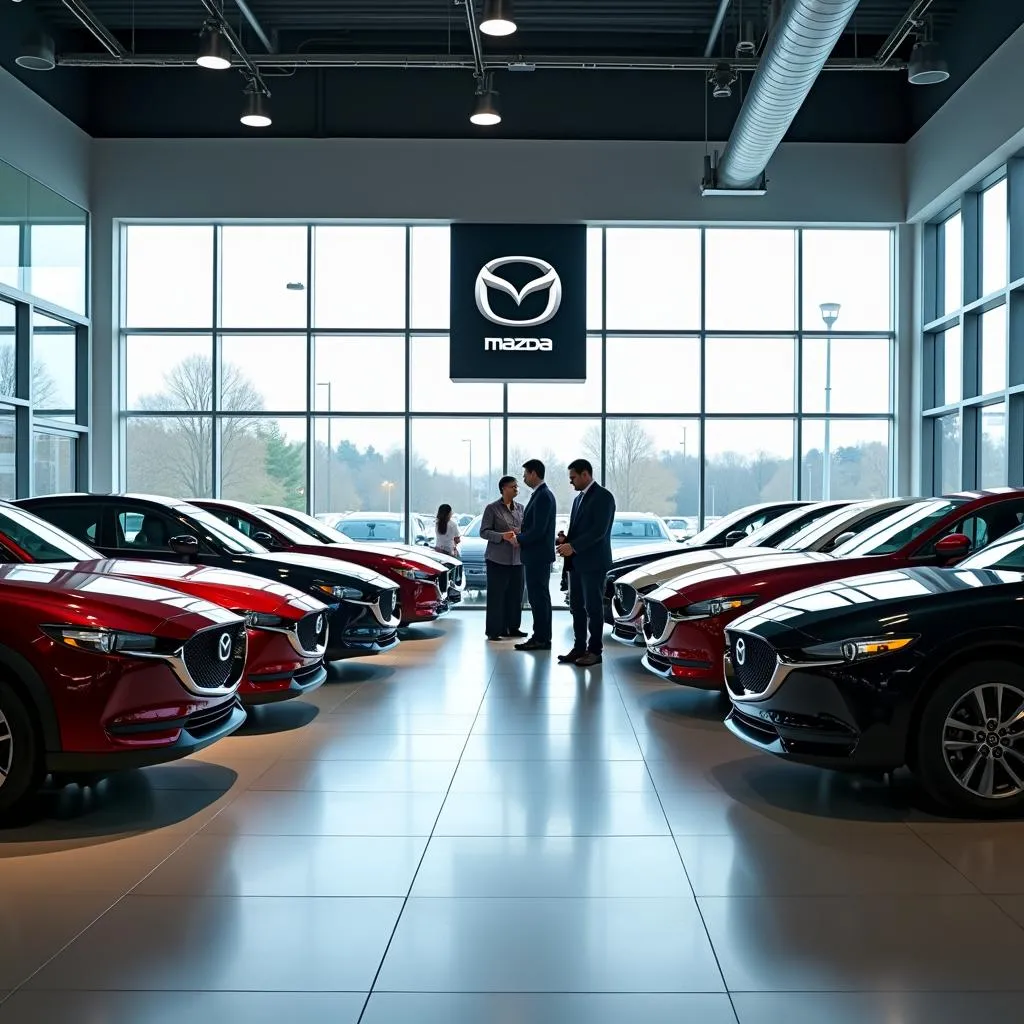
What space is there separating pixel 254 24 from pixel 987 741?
525 inches

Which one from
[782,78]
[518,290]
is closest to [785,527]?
[782,78]

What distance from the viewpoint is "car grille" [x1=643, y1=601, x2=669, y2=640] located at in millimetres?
7465

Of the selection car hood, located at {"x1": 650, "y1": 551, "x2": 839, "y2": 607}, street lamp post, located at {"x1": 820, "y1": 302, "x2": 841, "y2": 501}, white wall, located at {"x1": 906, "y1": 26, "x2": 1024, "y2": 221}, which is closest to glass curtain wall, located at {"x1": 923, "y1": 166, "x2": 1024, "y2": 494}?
white wall, located at {"x1": 906, "y1": 26, "x2": 1024, "y2": 221}

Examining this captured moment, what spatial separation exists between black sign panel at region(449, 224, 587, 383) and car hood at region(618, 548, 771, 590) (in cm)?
756

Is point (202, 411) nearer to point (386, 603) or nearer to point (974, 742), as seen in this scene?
point (386, 603)

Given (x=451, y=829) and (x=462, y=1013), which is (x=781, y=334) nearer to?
(x=451, y=829)

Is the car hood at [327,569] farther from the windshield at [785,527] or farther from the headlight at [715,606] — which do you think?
the windshield at [785,527]

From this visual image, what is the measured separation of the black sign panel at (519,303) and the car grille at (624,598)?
24.6 feet

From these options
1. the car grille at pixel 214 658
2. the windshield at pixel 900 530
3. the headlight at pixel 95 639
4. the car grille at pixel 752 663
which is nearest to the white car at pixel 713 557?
the windshield at pixel 900 530

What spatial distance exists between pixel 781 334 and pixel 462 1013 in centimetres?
1503

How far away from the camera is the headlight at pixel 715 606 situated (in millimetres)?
7236

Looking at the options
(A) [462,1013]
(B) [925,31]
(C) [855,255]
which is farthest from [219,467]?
(A) [462,1013]

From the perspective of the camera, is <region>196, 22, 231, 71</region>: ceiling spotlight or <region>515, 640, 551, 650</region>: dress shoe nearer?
<region>515, 640, 551, 650</region>: dress shoe

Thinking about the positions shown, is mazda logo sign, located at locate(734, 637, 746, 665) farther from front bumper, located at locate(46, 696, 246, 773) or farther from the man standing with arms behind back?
the man standing with arms behind back
